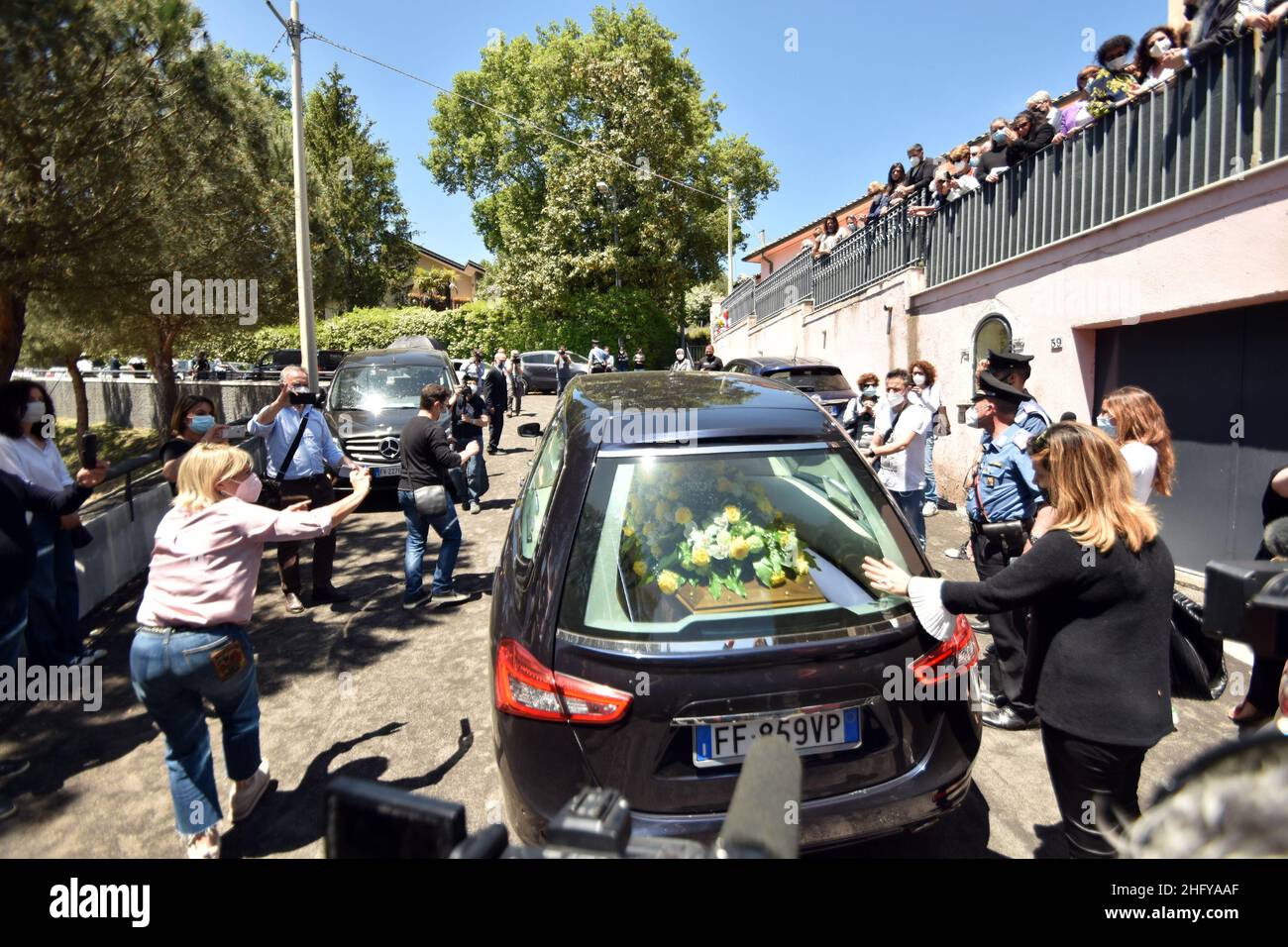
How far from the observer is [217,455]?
3.11m

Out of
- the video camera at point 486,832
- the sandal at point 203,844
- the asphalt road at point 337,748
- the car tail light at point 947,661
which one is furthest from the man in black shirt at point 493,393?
the video camera at point 486,832

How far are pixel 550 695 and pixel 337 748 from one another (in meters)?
2.33

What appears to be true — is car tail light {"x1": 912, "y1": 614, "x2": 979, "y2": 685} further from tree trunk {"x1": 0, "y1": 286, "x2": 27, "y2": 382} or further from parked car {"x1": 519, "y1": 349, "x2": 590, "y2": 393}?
parked car {"x1": 519, "y1": 349, "x2": 590, "y2": 393}

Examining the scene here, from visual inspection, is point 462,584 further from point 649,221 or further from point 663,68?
point 663,68

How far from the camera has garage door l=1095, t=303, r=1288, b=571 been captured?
6047 millimetres

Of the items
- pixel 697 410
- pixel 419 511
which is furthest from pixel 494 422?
pixel 697 410

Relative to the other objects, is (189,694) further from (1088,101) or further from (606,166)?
(606,166)

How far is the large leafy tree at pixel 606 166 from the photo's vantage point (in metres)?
29.8

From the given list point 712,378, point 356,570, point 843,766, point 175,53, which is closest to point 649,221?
point 175,53

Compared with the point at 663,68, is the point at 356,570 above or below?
below

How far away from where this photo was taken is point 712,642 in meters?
2.47

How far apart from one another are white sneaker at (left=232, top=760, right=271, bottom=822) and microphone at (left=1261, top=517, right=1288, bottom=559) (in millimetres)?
4825

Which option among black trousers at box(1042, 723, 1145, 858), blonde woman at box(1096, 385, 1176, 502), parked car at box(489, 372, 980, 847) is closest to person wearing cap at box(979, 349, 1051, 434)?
blonde woman at box(1096, 385, 1176, 502)
